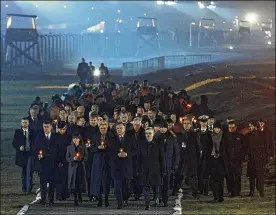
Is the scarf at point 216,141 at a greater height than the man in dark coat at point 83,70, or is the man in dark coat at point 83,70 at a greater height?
the man in dark coat at point 83,70

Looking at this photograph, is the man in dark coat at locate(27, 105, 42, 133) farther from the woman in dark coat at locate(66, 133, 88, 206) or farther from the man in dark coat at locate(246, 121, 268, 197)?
the man in dark coat at locate(246, 121, 268, 197)

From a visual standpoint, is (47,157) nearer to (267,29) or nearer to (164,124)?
(164,124)

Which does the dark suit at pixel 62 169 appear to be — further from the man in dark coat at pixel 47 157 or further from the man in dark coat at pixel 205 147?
the man in dark coat at pixel 205 147

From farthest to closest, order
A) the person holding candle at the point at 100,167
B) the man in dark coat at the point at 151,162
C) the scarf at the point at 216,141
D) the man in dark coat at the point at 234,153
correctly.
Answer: the man in dark coat at the point at 234,153 → the scarf at the point at 216,141 → the person holding candle at the point at 100,167 → the man in dark coat at the point at 151,162

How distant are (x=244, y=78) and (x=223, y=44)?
41570mm

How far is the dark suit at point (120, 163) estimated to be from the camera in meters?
15.2

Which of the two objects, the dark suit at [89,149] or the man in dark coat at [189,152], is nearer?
the dark suit at [89,149]

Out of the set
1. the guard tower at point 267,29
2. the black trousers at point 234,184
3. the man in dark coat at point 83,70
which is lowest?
the black trousers at point 234,184

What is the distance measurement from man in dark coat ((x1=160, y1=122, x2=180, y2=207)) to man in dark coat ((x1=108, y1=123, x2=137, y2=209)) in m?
0.66

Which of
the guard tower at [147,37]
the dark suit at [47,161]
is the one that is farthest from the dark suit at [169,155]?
the guard tower at [147,37]

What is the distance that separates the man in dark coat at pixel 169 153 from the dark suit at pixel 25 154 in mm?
3545

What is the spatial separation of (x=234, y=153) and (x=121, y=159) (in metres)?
3.09

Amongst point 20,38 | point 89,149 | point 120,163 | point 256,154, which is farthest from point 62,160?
point 20,38

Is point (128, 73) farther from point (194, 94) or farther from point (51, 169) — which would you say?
point (51, 169)
